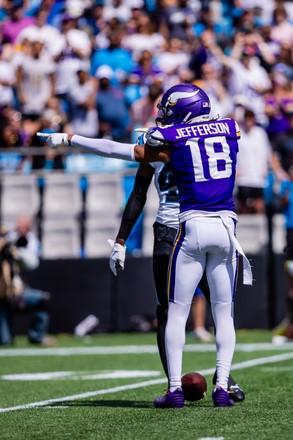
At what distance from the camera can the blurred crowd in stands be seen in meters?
15.6

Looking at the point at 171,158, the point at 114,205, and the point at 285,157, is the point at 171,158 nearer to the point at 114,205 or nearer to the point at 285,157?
the point at 114,205

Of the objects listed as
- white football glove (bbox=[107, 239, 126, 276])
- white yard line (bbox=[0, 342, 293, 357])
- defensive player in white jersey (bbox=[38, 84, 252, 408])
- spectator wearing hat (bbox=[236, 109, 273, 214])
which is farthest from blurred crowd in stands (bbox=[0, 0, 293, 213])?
defensive player in white jersey (bbox=[38, 84, 252, 408])

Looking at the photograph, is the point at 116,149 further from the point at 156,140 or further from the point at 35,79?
the point at 35,79

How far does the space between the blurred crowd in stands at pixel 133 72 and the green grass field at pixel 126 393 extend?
9.58 feet

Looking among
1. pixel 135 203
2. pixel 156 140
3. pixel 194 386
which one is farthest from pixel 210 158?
pixel 194 386

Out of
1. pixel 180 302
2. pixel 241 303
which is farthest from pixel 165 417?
pixel 241 303

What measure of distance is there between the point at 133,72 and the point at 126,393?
992cm

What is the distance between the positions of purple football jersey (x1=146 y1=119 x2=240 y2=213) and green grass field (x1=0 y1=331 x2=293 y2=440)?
128cm

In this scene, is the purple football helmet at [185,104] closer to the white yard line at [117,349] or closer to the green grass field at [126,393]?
the green grass field at [126,393]

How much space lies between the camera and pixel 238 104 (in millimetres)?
15883

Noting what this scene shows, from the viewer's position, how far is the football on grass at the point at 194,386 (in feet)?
23.9

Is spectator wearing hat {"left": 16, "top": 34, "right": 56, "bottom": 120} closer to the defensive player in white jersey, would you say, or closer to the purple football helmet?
the purple football helmet

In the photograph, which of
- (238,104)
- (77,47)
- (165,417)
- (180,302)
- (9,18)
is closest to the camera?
(165,417)

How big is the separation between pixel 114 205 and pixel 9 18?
5574 mm
